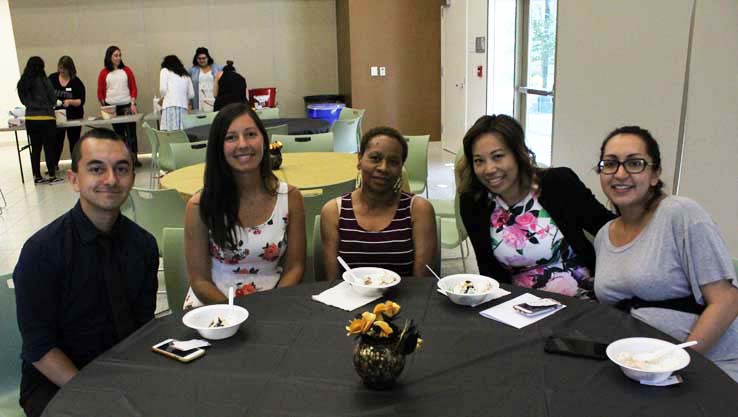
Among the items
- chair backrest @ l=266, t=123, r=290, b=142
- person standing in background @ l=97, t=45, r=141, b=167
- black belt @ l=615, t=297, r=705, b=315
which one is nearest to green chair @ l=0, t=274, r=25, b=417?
black belt @ l=615, t=297, r=705, b=315

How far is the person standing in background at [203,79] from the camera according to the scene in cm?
896

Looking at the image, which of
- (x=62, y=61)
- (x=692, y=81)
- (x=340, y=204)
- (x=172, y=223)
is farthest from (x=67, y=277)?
(x=62, y=61)

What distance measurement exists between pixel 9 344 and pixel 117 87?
7.53 m

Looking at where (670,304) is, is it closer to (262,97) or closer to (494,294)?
(494,294)

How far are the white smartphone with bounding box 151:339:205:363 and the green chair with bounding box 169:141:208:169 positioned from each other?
11.0 ft

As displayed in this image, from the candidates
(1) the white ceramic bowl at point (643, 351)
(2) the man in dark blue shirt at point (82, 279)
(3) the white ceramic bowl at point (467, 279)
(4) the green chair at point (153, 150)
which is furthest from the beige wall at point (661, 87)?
(4) the green chair at point (153, 150)

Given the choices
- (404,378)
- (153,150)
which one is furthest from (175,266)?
(153,150)

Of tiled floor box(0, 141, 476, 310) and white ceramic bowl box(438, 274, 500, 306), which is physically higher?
white ceramic bowl box(438, 274, 500, 306)

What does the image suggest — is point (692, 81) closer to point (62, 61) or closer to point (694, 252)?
point (694, 252)

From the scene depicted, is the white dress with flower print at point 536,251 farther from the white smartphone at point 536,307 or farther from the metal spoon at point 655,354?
the metal spoon at point 655,354

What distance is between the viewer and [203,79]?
9.00 metres

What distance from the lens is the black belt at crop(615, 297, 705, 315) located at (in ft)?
5.98

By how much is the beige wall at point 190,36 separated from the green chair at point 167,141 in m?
4.25

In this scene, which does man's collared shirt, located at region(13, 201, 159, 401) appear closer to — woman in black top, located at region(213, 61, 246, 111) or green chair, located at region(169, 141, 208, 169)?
green chair, located at region(169, 141, 208, 169)
